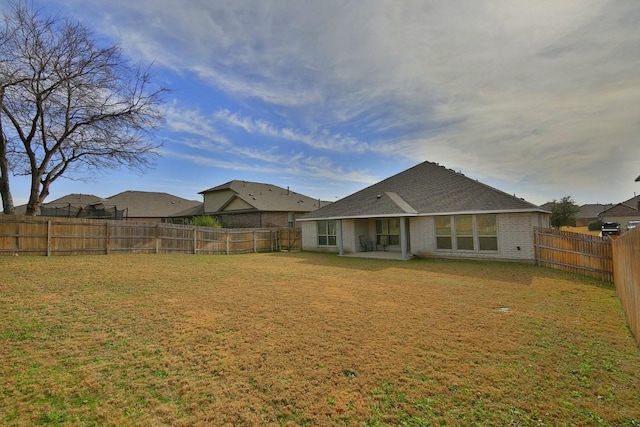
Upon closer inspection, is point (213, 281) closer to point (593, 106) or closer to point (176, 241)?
point (176, 241)

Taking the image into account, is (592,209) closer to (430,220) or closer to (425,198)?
(425,198)

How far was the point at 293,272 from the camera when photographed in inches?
482

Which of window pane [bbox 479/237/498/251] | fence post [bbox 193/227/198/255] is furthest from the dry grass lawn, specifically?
fence post [bbox 193/227/198/255]

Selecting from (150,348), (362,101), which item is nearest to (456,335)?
(150,348)

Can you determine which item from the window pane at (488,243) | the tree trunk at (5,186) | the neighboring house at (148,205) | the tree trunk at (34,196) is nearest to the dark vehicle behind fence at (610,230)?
the window pane at (488,243)

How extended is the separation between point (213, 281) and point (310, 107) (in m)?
12.7

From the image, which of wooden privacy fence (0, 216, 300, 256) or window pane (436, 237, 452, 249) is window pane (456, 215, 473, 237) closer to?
window pane (436, 237, 452, 249)

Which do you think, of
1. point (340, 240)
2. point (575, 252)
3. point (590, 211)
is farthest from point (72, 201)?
point (590, 211)

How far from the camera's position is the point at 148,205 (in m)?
36.0

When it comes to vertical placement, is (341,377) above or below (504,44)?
below

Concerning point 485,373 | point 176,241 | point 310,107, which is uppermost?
point 310,107

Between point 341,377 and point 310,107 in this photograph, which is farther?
point 310,107

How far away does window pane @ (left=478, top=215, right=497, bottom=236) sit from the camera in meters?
14.3

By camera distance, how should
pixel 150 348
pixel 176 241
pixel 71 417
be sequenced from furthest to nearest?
pixel 176 241 → pixel 150 348 → pixel 71 417
